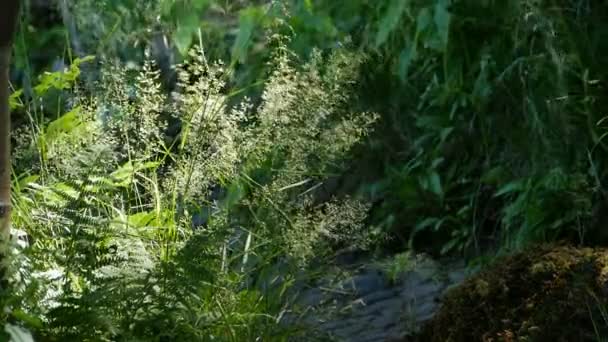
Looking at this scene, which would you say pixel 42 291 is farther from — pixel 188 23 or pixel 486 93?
pixel 486 93

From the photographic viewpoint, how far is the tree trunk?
7.44 feet

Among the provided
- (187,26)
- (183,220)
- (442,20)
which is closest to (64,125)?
(187,26)

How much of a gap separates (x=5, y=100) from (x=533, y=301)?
142 cm

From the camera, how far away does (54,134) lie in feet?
11.1

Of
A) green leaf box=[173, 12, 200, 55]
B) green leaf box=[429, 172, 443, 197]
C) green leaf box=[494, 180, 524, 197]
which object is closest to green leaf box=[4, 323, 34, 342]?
green leaf box=[173, 12, 200, 55]

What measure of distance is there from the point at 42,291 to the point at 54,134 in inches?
37.8

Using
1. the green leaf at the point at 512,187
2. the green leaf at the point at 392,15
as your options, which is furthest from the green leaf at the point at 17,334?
the green leaf at the point at 512,187

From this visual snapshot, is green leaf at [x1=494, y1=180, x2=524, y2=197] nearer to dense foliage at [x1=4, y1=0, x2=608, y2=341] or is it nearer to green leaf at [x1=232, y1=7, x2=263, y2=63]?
dense foliage at [x1=4, y1=0, x2=608, y2=341]

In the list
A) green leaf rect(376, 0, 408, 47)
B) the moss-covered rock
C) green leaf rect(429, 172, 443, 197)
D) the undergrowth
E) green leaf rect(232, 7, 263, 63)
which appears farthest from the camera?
green leaf rect(429, 172, 443, 197)

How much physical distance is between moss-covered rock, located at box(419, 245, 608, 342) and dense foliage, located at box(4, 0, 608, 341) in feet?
1.08

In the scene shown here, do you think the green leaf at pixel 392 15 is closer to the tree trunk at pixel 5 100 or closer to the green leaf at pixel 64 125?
the green leaf at pixel 64 125

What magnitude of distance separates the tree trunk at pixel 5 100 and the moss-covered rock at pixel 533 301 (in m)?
1.23

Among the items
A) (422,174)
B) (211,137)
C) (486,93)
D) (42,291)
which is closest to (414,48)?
(486,93)

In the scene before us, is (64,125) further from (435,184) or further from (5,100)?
(435,184)
